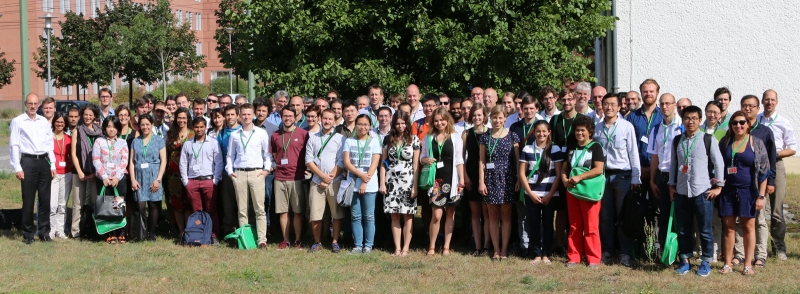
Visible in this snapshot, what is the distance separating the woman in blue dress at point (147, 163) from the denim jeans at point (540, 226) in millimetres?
4581

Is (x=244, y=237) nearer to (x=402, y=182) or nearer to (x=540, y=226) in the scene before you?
(x=402, y=182)

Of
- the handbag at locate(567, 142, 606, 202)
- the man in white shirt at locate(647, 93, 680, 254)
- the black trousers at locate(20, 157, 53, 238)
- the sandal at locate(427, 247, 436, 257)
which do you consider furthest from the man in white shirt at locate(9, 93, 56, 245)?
the man in white shirt at locate(647, 93, 680, 254)

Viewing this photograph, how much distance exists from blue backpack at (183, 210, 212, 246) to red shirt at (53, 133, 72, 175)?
190 centimetres

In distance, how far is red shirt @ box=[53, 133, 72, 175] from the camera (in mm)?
10633

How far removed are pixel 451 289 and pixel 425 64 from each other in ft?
18.1

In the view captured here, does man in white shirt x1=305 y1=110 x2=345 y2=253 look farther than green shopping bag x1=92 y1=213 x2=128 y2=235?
No

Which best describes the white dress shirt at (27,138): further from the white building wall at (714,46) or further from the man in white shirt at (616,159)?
the white building wall at (714,46)

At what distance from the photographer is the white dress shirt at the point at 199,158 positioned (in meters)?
10.1

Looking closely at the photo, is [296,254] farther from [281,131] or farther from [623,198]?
[623,198]

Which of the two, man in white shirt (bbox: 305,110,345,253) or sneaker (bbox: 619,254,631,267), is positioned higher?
man in white shirt (bbox: 305,110,345,253)

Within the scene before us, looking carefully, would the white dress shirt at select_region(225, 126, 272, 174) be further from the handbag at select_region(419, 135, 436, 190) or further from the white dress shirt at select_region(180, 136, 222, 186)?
the handbag at select_region(419, 135, 436, 190)

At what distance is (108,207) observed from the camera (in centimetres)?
1030

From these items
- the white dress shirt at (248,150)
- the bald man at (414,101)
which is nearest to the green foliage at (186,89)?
the white dress shirt at (248,150)

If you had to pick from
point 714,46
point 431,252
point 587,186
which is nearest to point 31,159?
point 431,252
